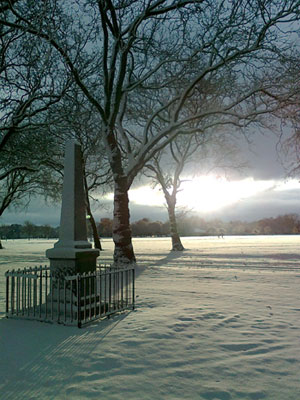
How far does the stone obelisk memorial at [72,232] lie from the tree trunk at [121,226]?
9063 mm

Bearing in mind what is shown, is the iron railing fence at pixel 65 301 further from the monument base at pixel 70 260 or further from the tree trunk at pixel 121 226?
the tree trunk at pixel 121 226

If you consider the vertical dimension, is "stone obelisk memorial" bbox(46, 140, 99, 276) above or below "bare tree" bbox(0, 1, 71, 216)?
below

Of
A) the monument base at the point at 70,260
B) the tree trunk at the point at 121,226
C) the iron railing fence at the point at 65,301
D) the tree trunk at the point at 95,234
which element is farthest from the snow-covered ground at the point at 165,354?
the tree trunk at the point at 95,234

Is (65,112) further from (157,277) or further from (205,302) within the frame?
(205,302)

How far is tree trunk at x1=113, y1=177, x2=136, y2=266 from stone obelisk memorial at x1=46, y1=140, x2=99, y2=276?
906 centimetres

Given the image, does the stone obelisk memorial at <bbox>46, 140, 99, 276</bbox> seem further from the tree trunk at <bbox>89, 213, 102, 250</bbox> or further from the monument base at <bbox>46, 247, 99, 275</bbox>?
the tree trunk at <bbox>89, 213, 102, 250</bbox>

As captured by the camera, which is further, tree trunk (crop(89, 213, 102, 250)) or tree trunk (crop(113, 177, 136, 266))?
tree trunk (crop(89, 213, 102, 250))

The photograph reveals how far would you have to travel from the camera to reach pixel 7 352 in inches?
223

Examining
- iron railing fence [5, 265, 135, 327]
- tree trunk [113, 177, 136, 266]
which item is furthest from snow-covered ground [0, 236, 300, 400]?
tree trunk [113, 177, 136, 266]

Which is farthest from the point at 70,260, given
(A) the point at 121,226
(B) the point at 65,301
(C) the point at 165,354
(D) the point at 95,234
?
(D) the point at 95,234

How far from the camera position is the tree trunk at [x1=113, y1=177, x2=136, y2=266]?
17766 millimetres

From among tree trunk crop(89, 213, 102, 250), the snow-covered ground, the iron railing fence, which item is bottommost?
the snow-covered ground

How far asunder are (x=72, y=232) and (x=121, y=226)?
951 cm

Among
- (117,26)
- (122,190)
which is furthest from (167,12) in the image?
(122,190)
